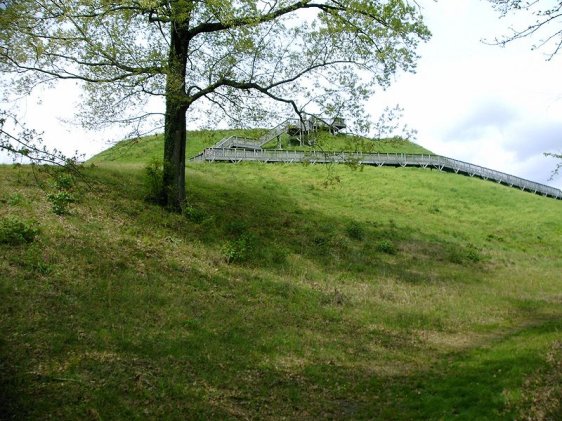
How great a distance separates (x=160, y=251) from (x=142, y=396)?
871 centimetres

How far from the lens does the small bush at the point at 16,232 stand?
47.2ft

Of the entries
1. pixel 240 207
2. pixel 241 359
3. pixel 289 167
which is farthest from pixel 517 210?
pixel 241 359

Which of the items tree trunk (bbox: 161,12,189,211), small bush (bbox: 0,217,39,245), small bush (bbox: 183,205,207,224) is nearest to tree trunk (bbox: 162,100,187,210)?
tree trunk (bbox: 161,12,189,211)

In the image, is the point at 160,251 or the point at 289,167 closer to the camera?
the point at 160,251

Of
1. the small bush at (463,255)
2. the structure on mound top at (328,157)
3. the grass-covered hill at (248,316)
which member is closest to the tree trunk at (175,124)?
the grass-covered hill at (248,316)

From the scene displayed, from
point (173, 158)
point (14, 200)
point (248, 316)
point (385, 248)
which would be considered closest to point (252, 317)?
point (248, 316)

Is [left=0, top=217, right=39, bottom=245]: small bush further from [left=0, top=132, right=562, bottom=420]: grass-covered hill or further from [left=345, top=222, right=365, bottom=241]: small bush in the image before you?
[left=345, top=222, right=365, bottom=241]: small bush

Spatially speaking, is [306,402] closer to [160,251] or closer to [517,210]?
[160,251]

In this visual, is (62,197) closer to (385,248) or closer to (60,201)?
(60,201)

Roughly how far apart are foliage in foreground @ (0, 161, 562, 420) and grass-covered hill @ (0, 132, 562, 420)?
5 centimetres

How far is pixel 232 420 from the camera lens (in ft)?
29.6

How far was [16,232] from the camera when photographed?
48.2 ft

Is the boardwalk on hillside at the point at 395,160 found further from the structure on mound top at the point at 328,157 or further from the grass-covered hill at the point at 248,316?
the grass-covered hill at the point at 248,316

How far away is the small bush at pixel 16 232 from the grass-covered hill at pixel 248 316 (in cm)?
4
